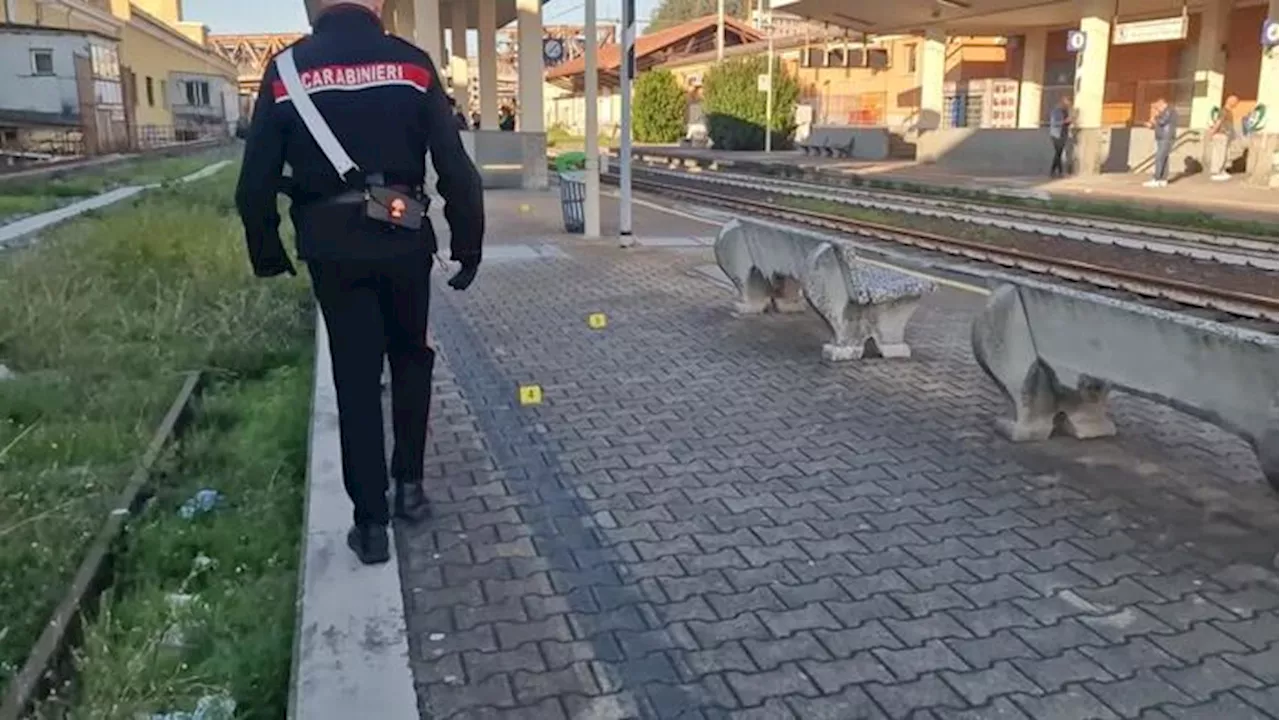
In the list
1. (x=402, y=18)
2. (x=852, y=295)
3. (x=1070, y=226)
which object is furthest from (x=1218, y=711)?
(x=402, y=18)

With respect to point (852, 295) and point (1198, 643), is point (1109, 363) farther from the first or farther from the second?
point (852, 295)

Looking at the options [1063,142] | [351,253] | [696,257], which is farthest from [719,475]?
[1063,142]

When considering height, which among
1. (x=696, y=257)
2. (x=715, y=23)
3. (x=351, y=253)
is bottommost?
(x=696, y=257)

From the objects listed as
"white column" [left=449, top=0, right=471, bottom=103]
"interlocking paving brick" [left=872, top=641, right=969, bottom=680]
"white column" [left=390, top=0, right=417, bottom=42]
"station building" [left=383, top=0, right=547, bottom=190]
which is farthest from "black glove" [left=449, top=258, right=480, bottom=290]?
"white column" [left=449, top=0, right=471, bottom=103]

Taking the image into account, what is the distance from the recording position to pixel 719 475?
528 centimetres

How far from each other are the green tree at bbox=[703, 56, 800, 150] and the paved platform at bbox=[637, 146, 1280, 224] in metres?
15.3

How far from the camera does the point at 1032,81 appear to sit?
39.1m

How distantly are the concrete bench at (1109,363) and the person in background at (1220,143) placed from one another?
917 inches

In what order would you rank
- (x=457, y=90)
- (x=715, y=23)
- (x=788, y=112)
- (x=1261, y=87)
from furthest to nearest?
Answer: 1. (x=715, y=23)
2. (x=788, y=112)
3. (x=457, y=90)
4. (x=1261, y=87)

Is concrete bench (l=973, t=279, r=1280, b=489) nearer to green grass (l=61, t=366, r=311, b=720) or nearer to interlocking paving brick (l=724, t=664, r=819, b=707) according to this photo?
interlocking paving brick (l=724, t=664, r=819, b=707)

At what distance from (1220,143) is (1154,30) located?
13.4ft

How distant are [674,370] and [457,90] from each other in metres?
31.7

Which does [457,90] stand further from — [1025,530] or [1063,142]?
[1025,530]

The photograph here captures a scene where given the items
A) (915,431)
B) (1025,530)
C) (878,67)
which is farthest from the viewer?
(878,67)
